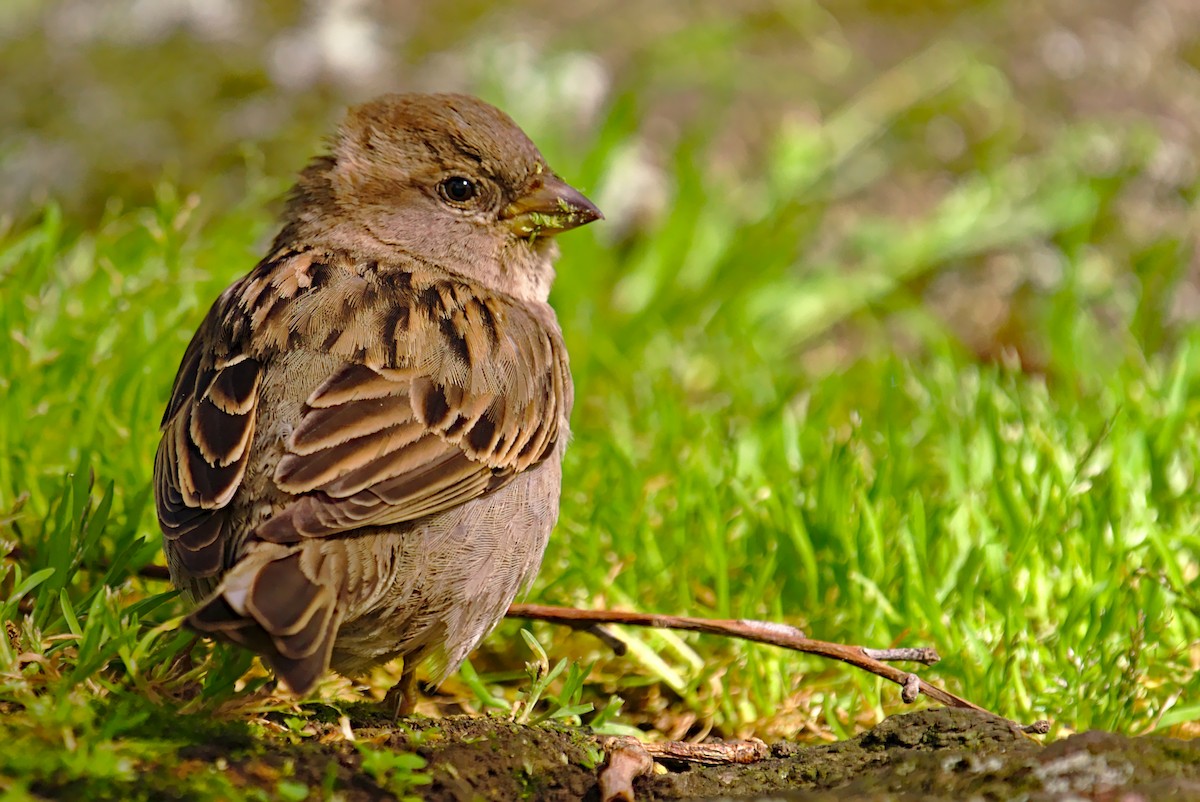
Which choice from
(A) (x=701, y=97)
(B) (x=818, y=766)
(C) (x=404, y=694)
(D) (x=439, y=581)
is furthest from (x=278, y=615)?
(A) (x=701, y=97)

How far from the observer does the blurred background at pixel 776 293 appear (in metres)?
3.98

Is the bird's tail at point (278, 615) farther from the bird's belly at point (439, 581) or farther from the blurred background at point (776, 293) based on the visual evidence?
the blurred background at point (776, 293)

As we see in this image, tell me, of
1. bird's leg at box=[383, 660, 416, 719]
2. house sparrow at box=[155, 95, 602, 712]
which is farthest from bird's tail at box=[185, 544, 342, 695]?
bird's leg at box=[383, 660, 416, 719]

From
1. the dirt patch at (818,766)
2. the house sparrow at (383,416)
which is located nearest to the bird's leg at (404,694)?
the house sparrow at (383,416)

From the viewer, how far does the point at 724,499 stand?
4.54 metres

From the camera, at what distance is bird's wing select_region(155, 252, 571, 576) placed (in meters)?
3.20

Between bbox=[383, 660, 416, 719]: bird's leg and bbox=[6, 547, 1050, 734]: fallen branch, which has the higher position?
bbox=[6, 547, 1050, 734]: fallen branch

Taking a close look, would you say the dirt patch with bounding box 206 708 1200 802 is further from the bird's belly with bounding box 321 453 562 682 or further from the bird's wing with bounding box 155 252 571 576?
the bird's wing with bounding box 155 252 571 576

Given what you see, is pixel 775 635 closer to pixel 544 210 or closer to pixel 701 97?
pixel 544 210

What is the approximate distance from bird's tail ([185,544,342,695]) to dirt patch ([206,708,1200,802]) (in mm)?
196

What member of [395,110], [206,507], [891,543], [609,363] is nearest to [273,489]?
[206,507]

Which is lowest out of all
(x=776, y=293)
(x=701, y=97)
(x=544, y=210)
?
(x=776, y=293)

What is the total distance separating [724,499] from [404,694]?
1.41m

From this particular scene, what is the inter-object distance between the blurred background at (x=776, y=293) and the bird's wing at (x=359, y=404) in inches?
19.2
